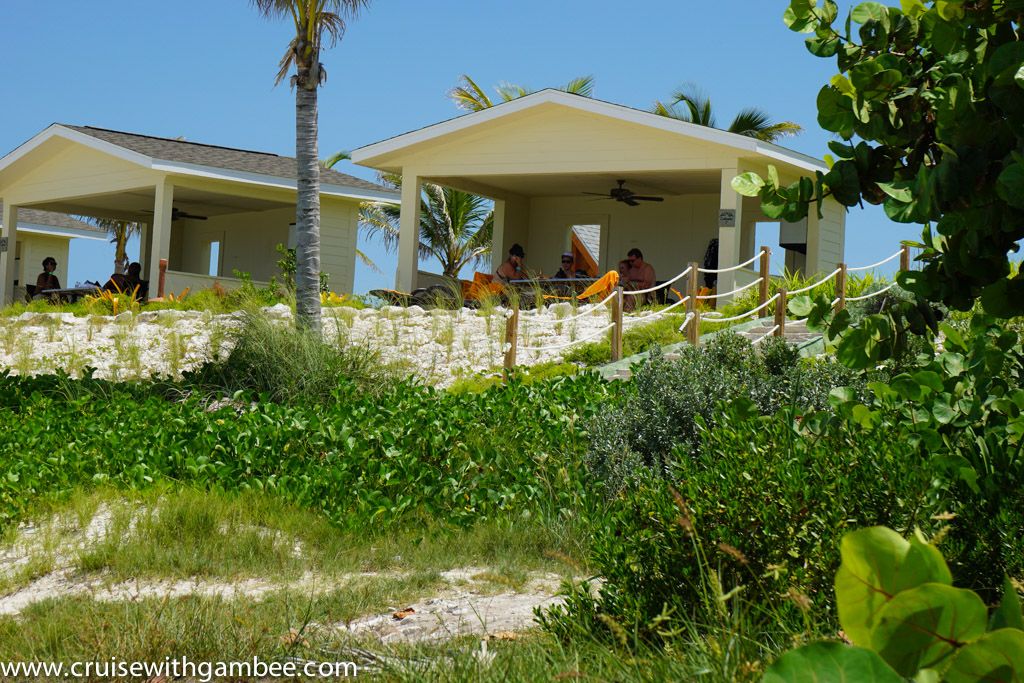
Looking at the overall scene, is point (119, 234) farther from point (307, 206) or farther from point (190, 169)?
point (307, 206)

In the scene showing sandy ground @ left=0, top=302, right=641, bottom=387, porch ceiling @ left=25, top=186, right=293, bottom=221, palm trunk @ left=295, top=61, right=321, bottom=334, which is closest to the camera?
sandy ground @ left=0, top=302, right=641, bottom=387

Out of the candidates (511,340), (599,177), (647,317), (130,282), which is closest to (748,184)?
A: (511,340)

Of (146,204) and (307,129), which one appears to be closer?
(307,129)

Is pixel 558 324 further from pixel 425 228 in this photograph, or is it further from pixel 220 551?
pixel 425 228

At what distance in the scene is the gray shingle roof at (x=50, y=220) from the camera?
3566 cm

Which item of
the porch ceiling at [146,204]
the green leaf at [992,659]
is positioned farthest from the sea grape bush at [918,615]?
the porch ceiling at [146,204]

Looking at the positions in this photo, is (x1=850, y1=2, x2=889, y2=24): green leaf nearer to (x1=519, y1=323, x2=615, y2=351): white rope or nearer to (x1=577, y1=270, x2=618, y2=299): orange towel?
(x1=519, y1=323, x2=615, y2=351): white rope

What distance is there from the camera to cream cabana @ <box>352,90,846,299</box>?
59.9 ft

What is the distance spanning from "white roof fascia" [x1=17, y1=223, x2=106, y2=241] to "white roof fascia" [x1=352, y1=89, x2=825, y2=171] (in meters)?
18.8

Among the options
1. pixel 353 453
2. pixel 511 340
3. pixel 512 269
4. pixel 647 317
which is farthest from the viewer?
pixel 512 269

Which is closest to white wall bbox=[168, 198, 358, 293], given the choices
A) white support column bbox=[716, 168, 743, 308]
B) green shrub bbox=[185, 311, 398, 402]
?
white support column bbox=[716, 168, 743, 308]

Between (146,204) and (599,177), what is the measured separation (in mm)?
14019

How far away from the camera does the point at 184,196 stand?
87.2 feet

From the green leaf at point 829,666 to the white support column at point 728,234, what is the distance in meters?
16.8
